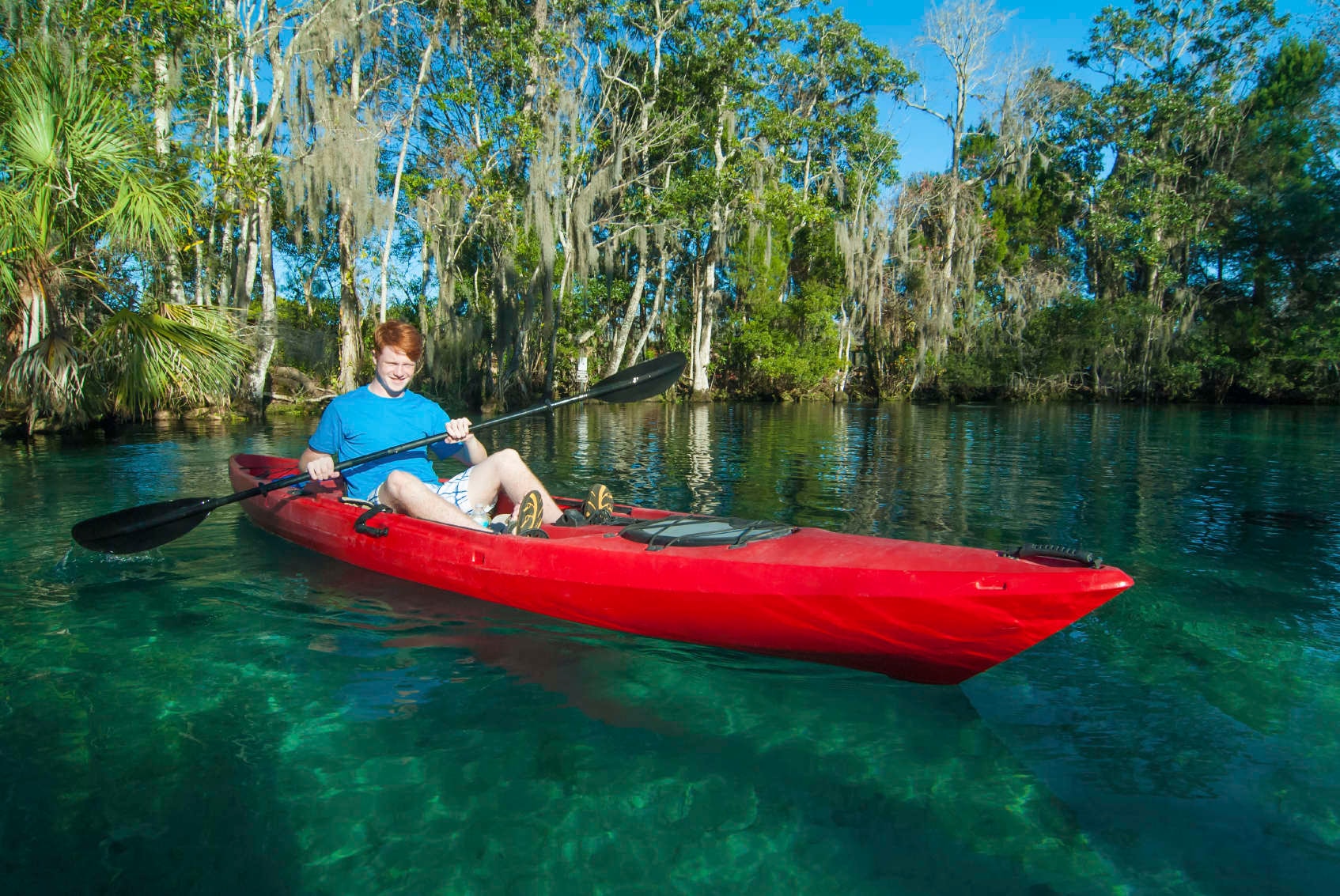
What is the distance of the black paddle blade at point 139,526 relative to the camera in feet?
14.6

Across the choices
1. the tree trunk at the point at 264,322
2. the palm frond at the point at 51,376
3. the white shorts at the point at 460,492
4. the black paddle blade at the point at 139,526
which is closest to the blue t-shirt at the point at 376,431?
the white shorts at the point at 460,492

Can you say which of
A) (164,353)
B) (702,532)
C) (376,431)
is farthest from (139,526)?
(164,353)

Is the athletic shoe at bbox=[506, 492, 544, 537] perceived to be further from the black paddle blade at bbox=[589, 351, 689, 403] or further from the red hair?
the black paddle blade at bbox=[589, 351, 689, 403]

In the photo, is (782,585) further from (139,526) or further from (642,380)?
(139,526)

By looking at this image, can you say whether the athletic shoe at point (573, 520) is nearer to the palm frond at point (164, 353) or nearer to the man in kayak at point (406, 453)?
the man in kayak at point (406, 453)

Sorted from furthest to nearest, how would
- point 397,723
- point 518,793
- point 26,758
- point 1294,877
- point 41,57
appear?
point 41,57
point 397,723
point 26,758
point 518,793
point 1294,877

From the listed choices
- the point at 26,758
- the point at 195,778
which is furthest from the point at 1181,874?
the point at 26,758

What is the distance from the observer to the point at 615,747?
2725 mm

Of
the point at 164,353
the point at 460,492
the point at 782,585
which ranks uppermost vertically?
the point at 164,353

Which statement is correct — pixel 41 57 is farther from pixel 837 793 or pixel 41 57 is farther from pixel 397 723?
pixel 837 793

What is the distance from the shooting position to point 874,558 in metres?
2.94

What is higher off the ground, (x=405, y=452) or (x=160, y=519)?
(x=405, y=452)

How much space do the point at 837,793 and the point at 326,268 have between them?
32.9 metres

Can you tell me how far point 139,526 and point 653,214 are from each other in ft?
62.0
